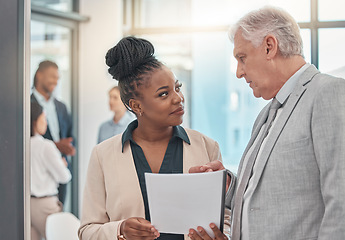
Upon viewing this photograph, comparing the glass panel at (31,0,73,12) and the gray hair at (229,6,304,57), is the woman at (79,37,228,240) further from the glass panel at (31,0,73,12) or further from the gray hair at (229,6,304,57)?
the glass panel at (31,0,73,12)

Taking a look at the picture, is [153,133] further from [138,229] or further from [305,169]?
[305,169]

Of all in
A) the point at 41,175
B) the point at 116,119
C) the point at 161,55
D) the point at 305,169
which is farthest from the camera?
the point at 161,55

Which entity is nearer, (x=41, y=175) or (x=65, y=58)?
(x=41, y=175)

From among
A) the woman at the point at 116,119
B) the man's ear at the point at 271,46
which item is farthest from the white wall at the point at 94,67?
the man's ear at the point at 271,46

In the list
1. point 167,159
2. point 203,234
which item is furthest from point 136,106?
point 203,234

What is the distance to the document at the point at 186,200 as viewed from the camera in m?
1.43

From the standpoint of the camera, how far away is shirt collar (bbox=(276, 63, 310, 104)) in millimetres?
1459

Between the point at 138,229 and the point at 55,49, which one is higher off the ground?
the point at 55,49

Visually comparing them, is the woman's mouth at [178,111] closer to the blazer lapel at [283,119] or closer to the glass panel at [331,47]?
the blazer lapel at [283,119]

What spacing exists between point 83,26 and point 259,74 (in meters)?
4.61

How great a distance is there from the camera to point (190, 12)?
222 inches

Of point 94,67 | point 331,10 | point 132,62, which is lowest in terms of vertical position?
point 132,62

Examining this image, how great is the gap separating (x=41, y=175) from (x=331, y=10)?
360 cm

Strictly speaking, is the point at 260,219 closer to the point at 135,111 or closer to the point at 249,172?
the point at 249,172
